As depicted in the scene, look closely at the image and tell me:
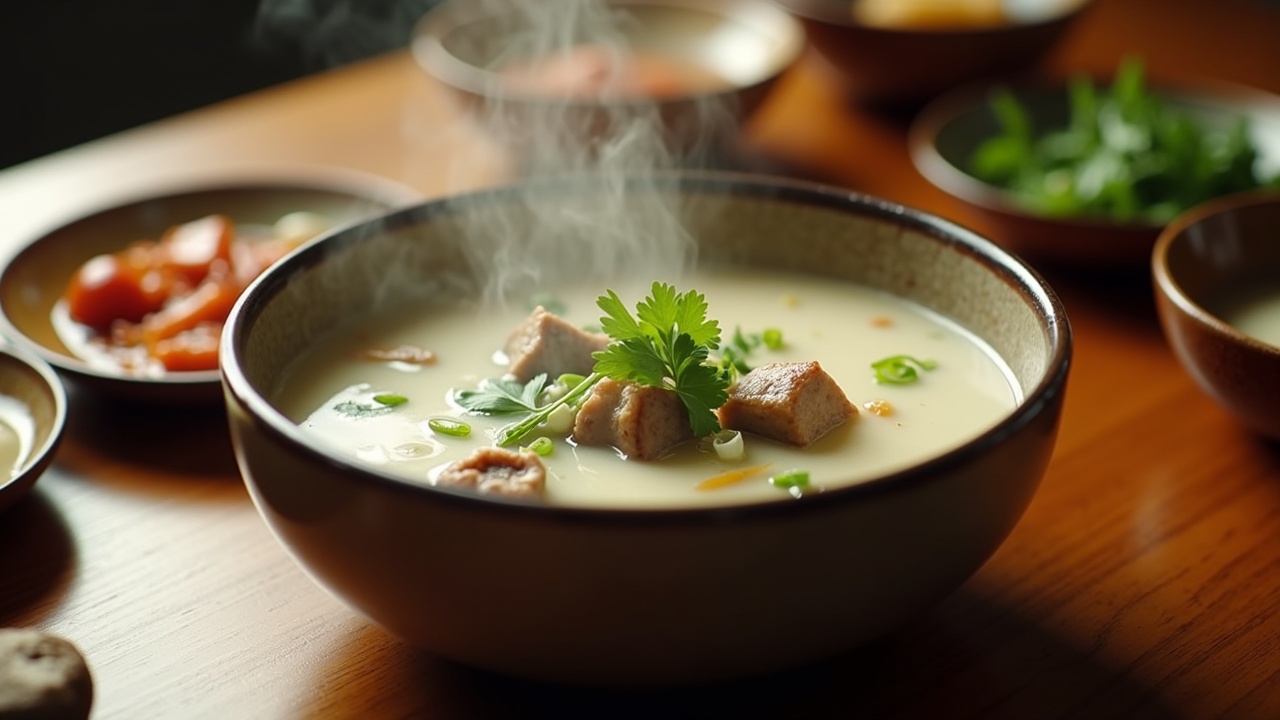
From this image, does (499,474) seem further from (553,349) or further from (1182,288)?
(1182,288)

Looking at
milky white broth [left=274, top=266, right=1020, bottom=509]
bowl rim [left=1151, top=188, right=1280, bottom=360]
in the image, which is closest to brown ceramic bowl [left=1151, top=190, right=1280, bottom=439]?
bowl rim [left=1151, top=188, right=1280, bottom=360]

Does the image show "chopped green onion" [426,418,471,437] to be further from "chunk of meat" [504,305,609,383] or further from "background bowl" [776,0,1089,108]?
"background bowl" [776,0,1089,108]

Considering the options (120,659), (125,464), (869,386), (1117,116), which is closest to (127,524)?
(125,464)

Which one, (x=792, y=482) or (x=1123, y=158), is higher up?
(x=792, y=482)

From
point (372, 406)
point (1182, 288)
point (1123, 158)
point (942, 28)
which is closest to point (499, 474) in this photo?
point (372, 406)

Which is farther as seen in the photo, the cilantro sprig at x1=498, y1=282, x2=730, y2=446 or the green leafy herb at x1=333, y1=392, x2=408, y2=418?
the green leafy herb at x1=333, y1=392, x2=408, y2=418

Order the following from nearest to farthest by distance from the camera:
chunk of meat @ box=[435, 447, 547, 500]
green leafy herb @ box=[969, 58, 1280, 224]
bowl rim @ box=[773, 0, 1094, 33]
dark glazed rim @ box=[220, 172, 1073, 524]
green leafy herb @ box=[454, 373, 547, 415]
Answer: dark glazed rim @ box=[220, 172, 1073, 524] → chunk of meat @ box=[435, 447, 547, 500] → green leafy herb @ box=[454, 373, 547, 415] → green leafy herb @ box=[969, 58, 1280, 224] → bowl rim @ box=[773, 0, 1094, 33]

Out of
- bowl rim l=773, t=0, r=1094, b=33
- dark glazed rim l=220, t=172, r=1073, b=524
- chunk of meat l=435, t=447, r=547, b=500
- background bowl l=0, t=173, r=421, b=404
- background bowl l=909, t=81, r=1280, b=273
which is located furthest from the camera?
bowl rim l=773, t=0, r=1094, b=33
